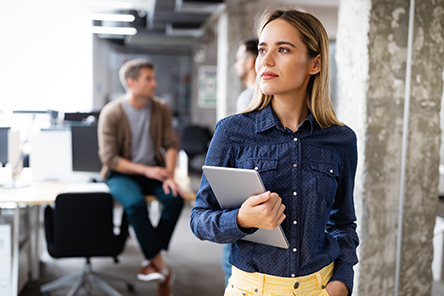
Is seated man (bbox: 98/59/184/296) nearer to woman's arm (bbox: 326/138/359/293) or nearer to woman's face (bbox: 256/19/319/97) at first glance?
woman's arm (bbox: 326/138/359/293)

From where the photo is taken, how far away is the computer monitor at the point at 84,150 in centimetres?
354

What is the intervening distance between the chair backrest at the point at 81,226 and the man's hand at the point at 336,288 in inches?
71.7

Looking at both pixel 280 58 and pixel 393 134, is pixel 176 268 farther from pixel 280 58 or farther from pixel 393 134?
pixel 280 58

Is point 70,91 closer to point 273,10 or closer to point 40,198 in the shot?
point 40,198

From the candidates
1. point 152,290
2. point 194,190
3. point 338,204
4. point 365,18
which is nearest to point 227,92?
point 194,190

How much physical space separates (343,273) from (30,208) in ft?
9.88

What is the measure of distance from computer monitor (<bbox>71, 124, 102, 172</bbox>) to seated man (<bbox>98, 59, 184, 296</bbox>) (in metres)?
0.18

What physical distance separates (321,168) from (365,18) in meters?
1.33

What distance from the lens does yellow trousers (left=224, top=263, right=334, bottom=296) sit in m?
1.12

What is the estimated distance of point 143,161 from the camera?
350cm

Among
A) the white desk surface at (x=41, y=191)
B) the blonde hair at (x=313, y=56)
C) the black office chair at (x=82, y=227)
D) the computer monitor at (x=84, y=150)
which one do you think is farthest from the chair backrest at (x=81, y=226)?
the blonde hair at (x=313, y=56)

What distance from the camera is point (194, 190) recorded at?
342 cm

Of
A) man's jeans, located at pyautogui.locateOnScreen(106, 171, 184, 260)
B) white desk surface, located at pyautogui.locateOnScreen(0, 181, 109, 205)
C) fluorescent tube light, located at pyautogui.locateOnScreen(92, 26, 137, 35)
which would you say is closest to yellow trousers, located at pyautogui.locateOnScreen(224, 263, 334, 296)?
man's jeans, located at pyautogui.locateOnScreen(106, 171, 184, 260)

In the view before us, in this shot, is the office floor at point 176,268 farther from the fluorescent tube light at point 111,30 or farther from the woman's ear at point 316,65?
the fluorescent tube light at point 111,30
